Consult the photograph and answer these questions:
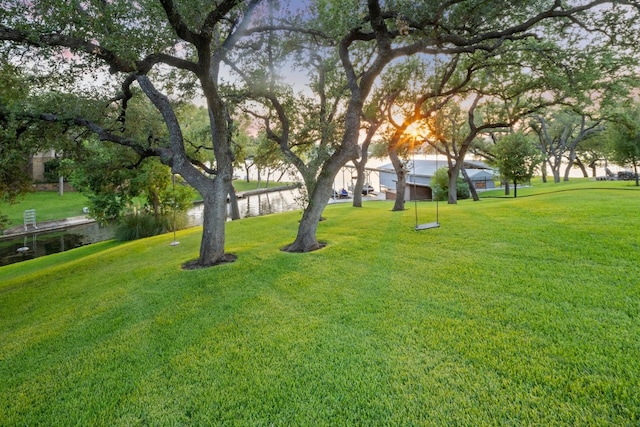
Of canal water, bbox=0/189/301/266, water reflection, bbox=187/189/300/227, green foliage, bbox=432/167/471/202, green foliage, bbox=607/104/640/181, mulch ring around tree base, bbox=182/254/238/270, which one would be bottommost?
canal water, bbox=0/189/301/266

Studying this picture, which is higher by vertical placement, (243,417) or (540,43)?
(540,43)

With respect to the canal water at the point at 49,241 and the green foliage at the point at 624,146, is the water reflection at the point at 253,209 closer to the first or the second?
the canal water at the point at 49,241

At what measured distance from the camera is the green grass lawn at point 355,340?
8.28 feet

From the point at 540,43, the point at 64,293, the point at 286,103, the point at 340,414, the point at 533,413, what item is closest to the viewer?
the point at 533,413

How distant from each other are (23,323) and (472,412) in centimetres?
716

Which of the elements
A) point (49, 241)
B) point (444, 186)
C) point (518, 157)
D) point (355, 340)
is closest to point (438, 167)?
point (444, 186)

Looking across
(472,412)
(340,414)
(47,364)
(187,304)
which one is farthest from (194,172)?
(472,412)

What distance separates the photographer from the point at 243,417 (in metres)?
2.54

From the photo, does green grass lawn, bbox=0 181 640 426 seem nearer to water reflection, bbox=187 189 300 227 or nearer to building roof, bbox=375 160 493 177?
water reflection, bbox=187 189 300 227

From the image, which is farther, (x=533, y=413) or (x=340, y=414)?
(x=340, y=414)

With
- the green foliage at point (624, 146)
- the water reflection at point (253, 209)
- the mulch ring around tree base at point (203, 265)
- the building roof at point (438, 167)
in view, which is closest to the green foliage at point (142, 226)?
the water reflection at point (253, 209)

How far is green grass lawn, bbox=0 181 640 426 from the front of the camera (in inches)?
99.3

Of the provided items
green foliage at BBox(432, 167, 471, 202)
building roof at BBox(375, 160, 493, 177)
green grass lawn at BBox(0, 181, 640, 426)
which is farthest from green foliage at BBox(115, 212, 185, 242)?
building roof at BBox(375, 160, 493, 177)

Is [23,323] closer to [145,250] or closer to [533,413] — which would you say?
[145,250]
